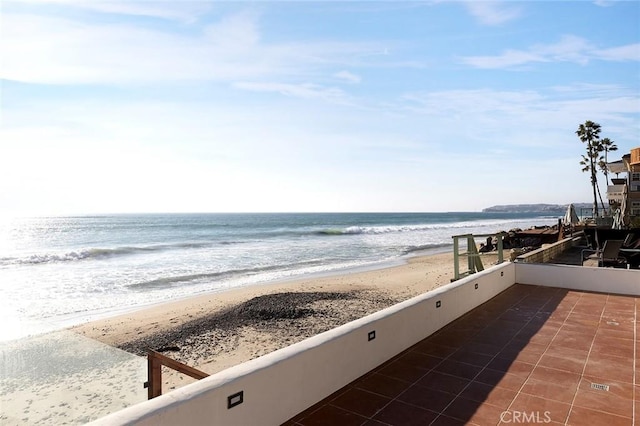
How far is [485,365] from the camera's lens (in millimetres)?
3600

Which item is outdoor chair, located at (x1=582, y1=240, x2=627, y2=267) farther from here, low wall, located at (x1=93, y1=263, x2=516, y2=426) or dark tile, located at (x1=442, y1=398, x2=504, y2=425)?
dark tile, located at (x1=442, y1=398, x2=504, y2=425)

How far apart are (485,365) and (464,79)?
810 centimetres

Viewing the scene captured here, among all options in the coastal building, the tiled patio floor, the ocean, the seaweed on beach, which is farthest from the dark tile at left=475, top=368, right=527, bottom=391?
the coastal building

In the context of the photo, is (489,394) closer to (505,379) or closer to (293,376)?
(505,379)

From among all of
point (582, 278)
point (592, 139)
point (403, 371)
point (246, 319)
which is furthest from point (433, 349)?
point (592, 139)

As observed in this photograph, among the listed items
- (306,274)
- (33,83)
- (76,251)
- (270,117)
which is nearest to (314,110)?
(270,117)

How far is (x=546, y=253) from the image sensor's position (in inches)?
370

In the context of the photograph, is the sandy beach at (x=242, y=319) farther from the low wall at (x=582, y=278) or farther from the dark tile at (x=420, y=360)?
Result: the dark tile at (x=420, y=360)

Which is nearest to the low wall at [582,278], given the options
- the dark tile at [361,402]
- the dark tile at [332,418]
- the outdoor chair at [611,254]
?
the outdoor chair at [611,254]

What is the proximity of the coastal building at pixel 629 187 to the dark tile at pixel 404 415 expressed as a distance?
51.4 feet

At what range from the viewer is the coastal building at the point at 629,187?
49.5 feet

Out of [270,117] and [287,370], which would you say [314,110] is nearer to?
[270,117]

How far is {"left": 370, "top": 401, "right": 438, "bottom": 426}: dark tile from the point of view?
8.63 ft

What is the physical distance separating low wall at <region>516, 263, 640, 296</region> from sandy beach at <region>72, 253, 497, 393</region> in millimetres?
3500
